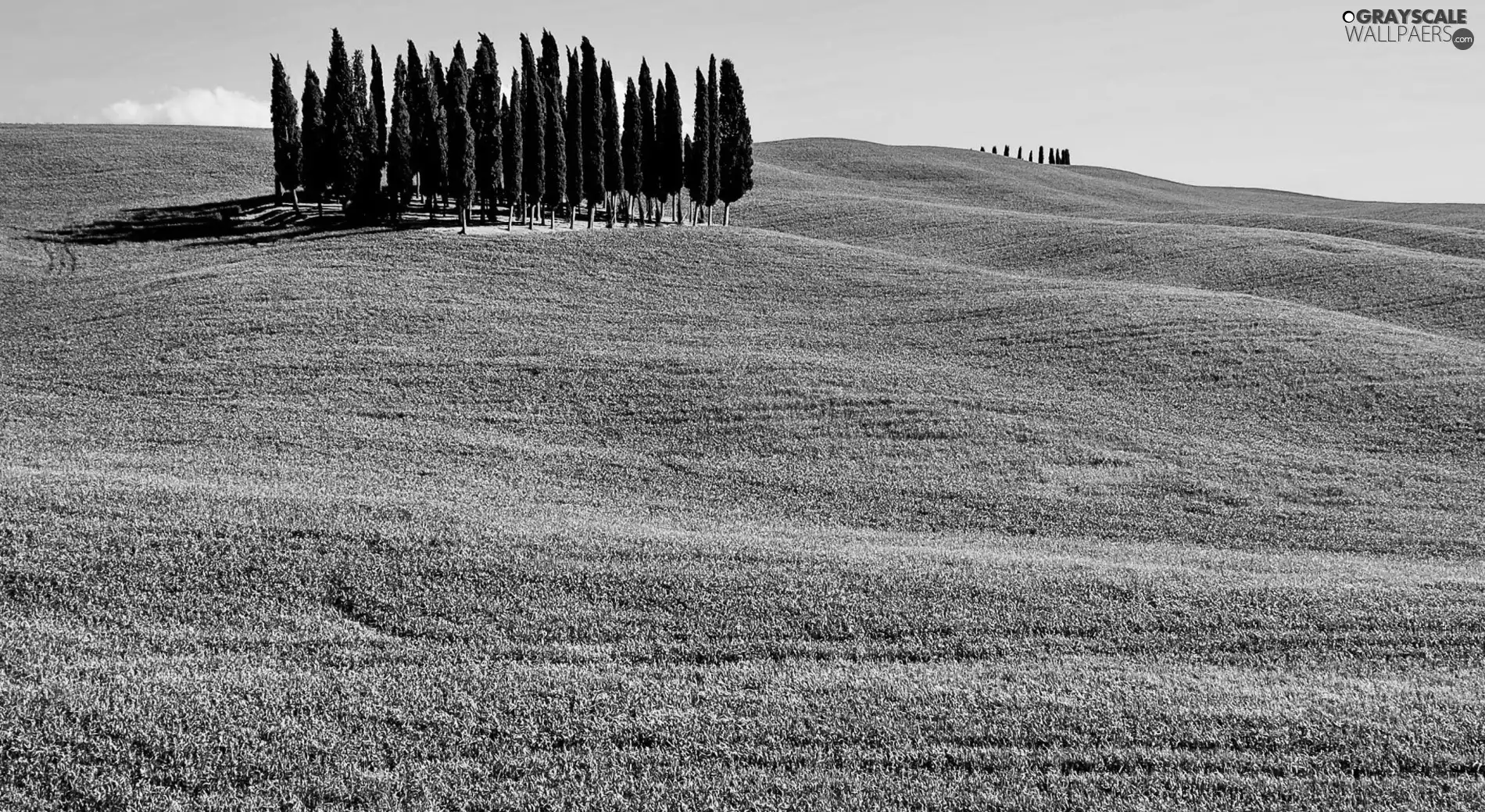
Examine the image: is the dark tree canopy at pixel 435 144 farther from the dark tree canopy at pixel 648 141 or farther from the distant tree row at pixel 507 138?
the dark tree canopy at pixel 648 141

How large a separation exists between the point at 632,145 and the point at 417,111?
1610cm

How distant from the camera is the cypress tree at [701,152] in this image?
250 feet

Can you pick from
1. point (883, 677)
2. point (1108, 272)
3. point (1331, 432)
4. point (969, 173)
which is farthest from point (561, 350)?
point (969, 173)

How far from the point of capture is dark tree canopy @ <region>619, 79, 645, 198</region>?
76.8 meters

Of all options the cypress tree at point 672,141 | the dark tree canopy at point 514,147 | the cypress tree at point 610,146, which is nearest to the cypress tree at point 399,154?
the dark tree canopy at point 514,147

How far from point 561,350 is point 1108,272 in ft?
126

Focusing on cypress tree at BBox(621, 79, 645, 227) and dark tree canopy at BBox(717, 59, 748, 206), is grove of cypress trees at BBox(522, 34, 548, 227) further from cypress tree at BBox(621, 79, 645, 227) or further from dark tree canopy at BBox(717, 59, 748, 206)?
dark tree canopy at BBox(717, 59, 748, 206)

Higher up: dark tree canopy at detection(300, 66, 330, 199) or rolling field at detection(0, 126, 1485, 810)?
dark tree canopy at detection(300, 66, 330, 199)

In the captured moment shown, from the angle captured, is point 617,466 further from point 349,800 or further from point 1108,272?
point 1108,272

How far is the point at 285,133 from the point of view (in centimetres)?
7825

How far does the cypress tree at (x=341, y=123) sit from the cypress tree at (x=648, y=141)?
774 inches

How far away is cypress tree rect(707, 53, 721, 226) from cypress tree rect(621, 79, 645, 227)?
191 inches

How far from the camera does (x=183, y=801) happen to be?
1023 cm

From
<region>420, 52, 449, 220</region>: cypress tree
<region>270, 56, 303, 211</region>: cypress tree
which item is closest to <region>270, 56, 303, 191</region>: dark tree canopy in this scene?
<region>270, 56, 303, 211</region>: cypress tree
